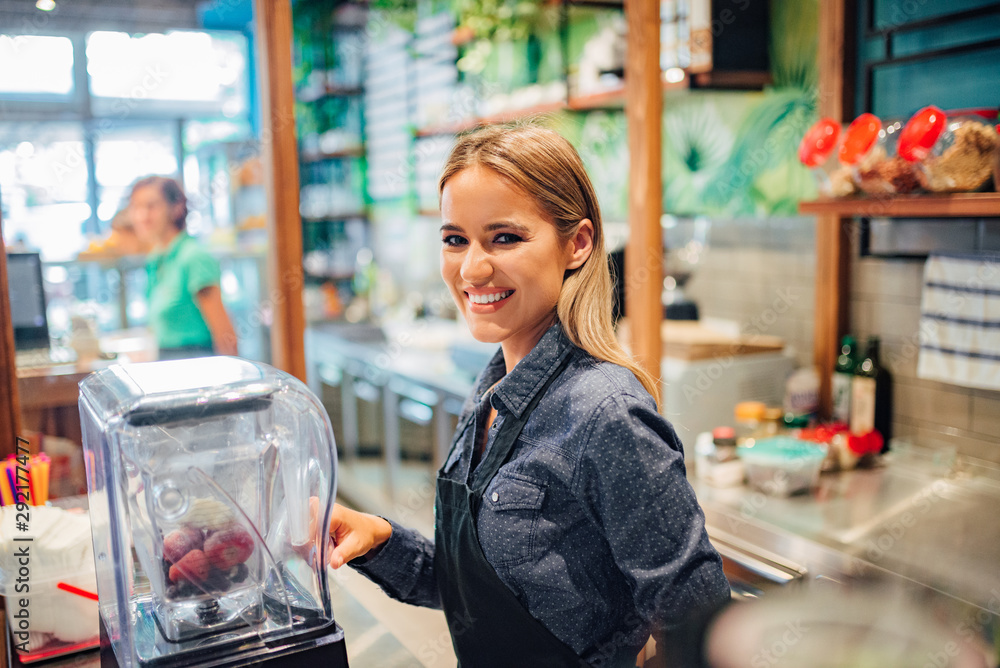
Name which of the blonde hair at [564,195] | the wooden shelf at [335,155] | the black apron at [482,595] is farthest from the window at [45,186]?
the wooden shelf at [335,155]

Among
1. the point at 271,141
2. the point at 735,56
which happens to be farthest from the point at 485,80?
the point at 271,141

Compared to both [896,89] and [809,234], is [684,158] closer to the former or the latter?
[809,234]

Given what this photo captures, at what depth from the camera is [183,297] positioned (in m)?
2.48

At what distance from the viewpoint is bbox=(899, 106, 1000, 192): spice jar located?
2.08m

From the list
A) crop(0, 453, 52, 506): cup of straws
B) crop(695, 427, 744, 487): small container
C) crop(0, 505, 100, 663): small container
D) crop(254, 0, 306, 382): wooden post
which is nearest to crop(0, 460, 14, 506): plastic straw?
crop(0, 453, 52, 506): cup of straws

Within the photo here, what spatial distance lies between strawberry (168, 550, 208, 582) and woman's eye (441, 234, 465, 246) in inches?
22.8

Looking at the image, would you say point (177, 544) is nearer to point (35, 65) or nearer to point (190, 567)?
point (190, 567)

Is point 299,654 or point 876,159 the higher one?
point 876,159

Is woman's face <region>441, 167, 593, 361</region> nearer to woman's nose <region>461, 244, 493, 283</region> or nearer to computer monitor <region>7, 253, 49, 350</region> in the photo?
woman's nose <region>461, 244, 493, 283</region>

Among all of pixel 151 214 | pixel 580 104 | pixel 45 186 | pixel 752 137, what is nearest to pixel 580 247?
pixel 151 214

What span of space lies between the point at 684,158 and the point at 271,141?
2.09m

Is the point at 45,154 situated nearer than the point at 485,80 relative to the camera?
Yes

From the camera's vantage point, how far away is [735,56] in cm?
306

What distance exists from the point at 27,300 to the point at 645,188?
1.83 meters
